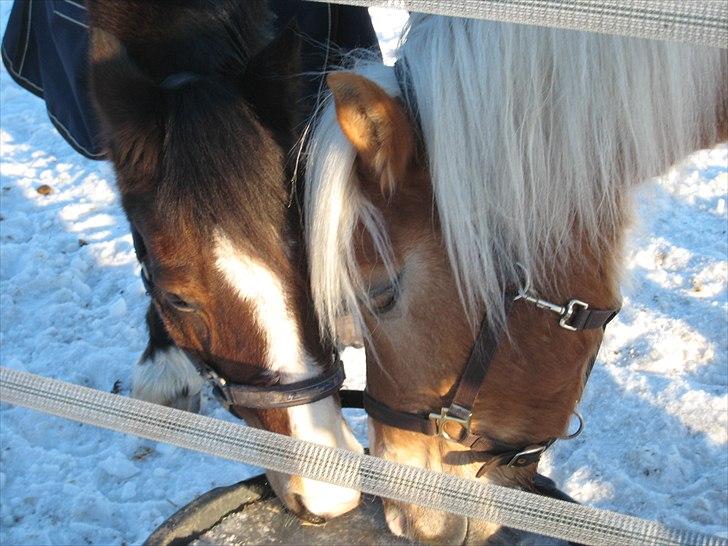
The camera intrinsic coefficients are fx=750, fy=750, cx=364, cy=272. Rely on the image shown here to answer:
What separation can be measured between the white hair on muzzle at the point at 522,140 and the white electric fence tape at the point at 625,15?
1.29 feet

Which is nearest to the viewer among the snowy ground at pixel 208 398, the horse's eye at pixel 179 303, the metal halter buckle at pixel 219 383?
the horse's eye at pixel 179 303

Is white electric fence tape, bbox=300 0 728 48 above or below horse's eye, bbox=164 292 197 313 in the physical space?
above

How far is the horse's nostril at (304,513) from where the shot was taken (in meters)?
1.97

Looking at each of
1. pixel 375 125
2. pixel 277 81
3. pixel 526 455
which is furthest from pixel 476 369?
pixel 277 81

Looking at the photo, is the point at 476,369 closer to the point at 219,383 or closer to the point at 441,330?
the point at 441,330

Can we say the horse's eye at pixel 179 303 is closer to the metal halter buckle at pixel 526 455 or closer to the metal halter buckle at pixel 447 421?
the metal halter buckle at pixel 447 421

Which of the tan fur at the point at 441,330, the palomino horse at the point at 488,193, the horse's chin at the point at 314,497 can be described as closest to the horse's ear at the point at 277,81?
the palomino horse at the point at 488,193

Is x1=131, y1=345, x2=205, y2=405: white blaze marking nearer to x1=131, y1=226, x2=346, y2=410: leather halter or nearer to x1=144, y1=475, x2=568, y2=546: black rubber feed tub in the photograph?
x1=144, y1=475, x2=568, y2=546: black rubber feed tub

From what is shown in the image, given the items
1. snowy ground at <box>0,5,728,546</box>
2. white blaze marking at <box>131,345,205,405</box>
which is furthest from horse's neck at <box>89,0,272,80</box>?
white blaze marking at <box>131,345,205,405</box>

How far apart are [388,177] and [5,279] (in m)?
3.21

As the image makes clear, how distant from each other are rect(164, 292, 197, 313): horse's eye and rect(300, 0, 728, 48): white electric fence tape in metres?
0.96

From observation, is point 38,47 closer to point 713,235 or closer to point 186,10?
point 186,10

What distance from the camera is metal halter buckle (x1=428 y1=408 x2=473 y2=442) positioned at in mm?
1697

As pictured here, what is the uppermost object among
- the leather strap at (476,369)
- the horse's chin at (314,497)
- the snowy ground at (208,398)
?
the leather strap at (476,369)
